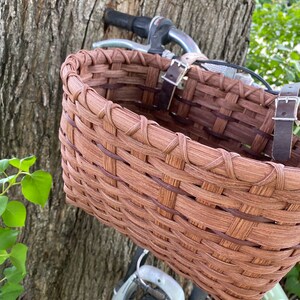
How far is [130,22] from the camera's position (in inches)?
39.7

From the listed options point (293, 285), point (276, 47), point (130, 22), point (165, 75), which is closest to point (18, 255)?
point (165, 75)

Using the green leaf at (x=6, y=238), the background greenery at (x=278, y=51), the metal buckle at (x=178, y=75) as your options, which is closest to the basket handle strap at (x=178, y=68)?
A: the metal buckle at (x=178, y=75)

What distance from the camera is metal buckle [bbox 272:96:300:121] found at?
0.73 metres

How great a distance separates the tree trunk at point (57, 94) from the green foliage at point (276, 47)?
1.58 ft

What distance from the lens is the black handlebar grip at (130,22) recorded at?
3.27 ft

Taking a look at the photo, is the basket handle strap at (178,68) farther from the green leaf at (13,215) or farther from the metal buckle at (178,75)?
the green leaf at (13,215)

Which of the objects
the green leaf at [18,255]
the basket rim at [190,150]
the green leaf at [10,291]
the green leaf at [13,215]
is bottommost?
the green leaf at [10,291]

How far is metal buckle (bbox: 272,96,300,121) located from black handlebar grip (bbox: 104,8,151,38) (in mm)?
394

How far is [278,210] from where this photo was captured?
1.78 feet

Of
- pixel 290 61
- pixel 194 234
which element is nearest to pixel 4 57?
pixel 194 234

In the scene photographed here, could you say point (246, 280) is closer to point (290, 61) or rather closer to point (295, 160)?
point (295, 160)

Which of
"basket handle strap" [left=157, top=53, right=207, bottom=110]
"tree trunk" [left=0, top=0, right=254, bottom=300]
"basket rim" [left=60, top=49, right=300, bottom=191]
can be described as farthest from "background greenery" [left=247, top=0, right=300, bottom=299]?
"basket rim" [left=60, top=49, right=300, bottom=191]

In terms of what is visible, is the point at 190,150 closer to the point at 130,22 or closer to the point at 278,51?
the point at 130,22

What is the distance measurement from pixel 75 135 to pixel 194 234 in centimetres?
26
